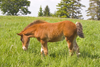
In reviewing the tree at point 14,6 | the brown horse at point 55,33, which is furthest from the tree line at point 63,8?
the brown horse at point 55,33

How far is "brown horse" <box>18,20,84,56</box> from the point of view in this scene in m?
4.33

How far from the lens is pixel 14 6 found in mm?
44156

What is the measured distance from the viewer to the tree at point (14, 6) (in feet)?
147

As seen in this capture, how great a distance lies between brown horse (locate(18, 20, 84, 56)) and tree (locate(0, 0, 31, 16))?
42072 millimetres

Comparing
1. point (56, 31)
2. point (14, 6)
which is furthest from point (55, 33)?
point (14, 6)

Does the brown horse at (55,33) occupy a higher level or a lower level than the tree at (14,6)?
lower

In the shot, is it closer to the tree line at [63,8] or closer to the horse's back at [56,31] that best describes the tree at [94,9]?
the tree line at [63,8]

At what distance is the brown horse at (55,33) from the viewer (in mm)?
4333

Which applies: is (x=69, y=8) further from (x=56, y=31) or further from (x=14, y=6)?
(x=56, y=31)

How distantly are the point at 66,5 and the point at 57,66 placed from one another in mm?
49391

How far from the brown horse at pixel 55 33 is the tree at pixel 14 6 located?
1656 inches

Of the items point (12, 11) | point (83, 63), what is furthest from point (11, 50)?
point (12, 11)

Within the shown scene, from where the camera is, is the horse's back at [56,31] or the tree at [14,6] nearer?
the horse's back at [56,31]

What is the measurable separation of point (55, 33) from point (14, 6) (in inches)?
1709
